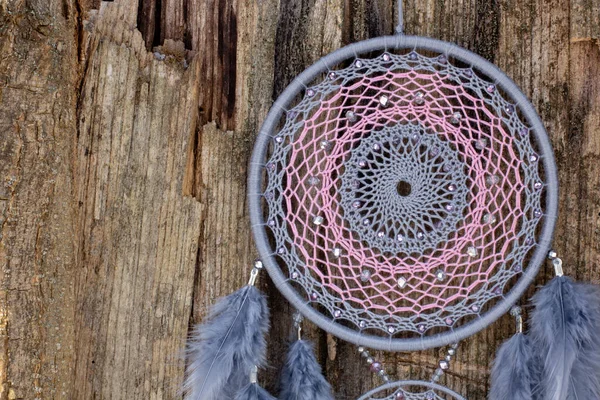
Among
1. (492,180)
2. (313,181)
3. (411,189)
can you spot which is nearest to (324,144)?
(313,181)

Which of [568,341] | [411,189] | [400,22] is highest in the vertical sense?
[400,22]

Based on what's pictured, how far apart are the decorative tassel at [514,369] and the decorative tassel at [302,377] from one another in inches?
11.0

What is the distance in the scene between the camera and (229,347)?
1099 mm

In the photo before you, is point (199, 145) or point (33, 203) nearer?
point (33, 203)

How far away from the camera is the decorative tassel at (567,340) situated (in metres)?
1.08

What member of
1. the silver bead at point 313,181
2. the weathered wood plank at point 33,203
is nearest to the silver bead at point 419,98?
the silver bead at point 313,181

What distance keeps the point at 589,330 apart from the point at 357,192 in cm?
43

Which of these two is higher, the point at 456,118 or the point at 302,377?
the point at 456,118

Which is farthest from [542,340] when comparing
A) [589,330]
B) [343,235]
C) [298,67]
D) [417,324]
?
[298,67]

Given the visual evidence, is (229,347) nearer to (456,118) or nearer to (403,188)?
(403,188)

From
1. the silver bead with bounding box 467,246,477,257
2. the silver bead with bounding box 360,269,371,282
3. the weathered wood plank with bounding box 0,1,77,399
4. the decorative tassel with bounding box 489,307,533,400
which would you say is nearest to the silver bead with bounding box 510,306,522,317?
the decorative tassel with bounding box 489,307,533,400

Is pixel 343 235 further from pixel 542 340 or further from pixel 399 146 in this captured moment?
pixel 542 340

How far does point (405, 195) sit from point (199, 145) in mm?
370

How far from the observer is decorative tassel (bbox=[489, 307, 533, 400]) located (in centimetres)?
111
